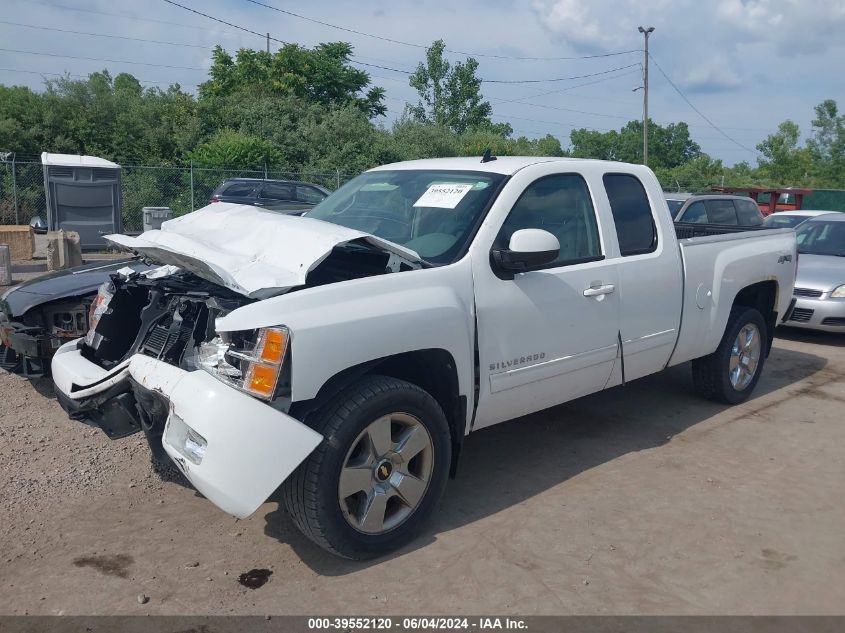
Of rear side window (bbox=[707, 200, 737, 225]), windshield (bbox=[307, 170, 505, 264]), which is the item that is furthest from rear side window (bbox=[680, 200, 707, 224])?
windshield (bbox=[307, 170, 505, 264])

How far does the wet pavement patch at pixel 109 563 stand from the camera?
3500 mm

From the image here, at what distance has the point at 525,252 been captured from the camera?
3.93m

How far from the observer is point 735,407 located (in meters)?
6.26

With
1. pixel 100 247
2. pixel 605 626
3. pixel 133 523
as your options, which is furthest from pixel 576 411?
pixel 100 247

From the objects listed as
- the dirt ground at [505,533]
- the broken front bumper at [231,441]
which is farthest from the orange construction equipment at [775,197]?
the broken front bumper at [231,441]

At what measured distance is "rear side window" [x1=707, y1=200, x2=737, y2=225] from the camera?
12695 millimetres

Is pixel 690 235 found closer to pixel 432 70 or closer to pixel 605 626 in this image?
pixel 605 626

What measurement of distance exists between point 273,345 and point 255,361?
0.37 feet

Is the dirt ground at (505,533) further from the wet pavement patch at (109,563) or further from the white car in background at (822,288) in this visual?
the white car in background at (822,288)

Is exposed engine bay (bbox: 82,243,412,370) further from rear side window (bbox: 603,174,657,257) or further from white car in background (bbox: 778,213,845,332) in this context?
white car in background (bbox: 778,213,845,332)

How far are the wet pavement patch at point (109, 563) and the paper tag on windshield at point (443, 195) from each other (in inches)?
95.8

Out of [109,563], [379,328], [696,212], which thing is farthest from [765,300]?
[696,212]

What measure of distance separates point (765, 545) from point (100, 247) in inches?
604

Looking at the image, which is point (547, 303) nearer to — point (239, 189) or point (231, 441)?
point (231, 441)
